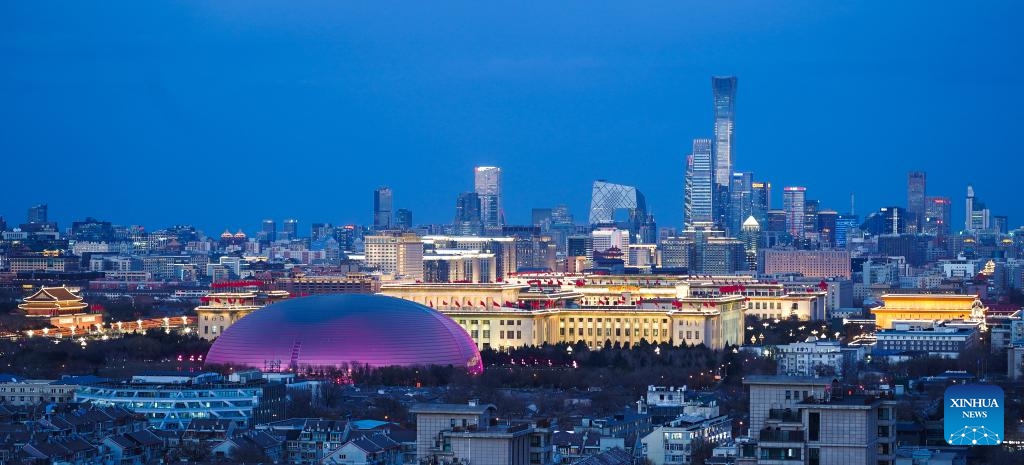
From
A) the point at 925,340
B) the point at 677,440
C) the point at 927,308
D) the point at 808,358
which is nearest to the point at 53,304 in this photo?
the point at 927,308

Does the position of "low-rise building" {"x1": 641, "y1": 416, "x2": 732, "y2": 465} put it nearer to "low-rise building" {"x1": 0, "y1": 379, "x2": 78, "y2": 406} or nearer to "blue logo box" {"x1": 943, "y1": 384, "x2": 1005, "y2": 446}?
"blue logo box" {"x1": 943, "y1": 384, "x2": 1005, "y2": 446}

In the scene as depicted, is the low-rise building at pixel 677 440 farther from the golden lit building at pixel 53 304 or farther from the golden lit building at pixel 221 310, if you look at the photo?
the golden lit building at pixel 53 304

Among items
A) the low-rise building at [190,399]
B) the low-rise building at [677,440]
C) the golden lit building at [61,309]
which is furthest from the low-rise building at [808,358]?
the golden lit building at [61,309]

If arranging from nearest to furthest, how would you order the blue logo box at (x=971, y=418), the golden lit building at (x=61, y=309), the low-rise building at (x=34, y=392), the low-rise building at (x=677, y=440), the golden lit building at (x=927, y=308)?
the blue logo box at (x=971, y=418) → the low-rise building at (x=677, y=440) → the low-rise building at (x=34, y=392) → the golden lit building at (x=61, y=309) → the golden lit building at (x=927, y=308)

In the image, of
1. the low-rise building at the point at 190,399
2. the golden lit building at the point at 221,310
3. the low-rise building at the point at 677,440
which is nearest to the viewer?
the low-rise building at the point at 677,440

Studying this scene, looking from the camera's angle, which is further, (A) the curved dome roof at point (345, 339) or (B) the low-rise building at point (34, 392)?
(A) the curved dome roof at point (345, 339)

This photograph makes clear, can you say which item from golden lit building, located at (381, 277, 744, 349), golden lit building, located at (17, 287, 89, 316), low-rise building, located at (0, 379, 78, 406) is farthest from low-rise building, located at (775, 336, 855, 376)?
golden lit building, located at (17, 287, 89, 316)
